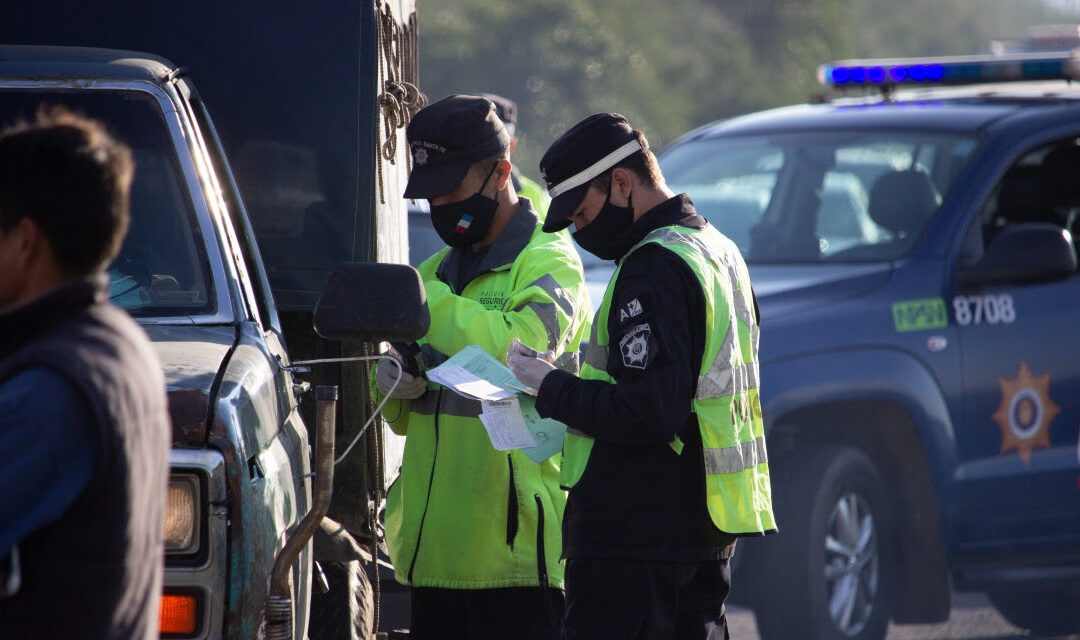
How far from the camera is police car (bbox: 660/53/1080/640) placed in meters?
5.76

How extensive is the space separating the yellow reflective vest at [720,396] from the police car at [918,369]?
7.16 feet

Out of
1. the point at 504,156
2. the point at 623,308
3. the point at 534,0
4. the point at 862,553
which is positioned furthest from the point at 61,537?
the point at 534,0

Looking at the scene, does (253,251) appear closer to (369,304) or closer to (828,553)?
(369,304)

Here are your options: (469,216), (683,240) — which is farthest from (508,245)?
(683,240)

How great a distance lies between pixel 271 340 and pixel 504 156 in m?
0.79

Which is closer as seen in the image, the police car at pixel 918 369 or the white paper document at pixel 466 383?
the white paper document at pixel 466 383

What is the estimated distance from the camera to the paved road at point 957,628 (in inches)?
267

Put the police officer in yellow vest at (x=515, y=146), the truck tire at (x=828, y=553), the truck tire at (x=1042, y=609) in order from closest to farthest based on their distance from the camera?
the police officer in yellow vest at (x=515, y=146) < the truck tire at (x=828, y=553) < the truck tire at (x=1042, y=609)

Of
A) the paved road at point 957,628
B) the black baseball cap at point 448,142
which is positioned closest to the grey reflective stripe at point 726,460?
the black baseball cap at point 448,142

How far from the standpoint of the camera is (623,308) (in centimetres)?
327

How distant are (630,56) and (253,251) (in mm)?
24040

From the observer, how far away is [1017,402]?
610 cm

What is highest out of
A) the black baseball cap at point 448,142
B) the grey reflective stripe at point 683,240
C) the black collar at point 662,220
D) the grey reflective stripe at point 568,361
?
the black baseball cap at point 448,142

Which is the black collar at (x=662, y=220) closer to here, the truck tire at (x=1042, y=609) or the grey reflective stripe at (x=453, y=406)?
the grey reflective stripe at (x=453, y=406)
